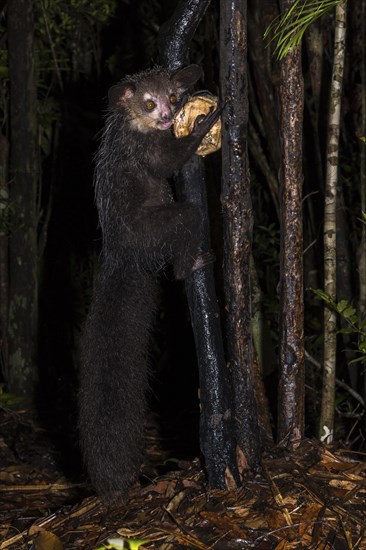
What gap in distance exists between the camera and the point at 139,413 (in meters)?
3.87

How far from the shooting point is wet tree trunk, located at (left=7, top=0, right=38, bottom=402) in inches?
254

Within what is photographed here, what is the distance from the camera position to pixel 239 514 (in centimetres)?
354

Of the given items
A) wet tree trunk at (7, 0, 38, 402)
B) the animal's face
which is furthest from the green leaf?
wet tree trunk at (7, 0, 38, 402)

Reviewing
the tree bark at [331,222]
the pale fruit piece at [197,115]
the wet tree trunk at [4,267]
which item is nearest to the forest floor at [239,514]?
the tree bark at [331,222]

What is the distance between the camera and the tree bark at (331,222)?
184 inches

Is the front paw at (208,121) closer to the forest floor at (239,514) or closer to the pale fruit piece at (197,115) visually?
the pale fruit piece at (197,115)

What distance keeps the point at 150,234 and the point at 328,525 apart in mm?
1554

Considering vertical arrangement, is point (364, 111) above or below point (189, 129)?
above

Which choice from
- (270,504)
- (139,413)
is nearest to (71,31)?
(139,413)

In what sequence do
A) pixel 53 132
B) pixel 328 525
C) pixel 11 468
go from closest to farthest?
1. pixel 328 525
2. pixel 11 468
3. pixel 53 132

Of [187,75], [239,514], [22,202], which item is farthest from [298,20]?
[22,202]

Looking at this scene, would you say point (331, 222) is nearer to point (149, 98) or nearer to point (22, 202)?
point (149, 98)

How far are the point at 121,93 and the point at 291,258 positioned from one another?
1.15 m

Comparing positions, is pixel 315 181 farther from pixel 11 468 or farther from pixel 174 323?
pixel 11 468
